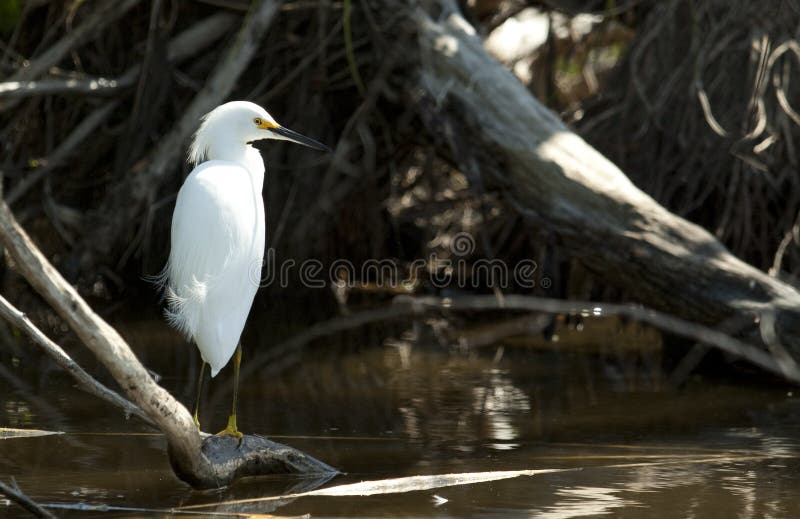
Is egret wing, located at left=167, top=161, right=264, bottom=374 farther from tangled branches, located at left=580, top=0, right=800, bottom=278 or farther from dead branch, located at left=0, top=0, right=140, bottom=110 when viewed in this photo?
tangled branches, located at left=580, top=0, right=800, bottom=278

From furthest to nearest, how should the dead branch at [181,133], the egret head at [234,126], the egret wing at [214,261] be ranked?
1. the dead branch at [181,133]
2. the egret head at [234,126]
3. the egret wing at [214,261]

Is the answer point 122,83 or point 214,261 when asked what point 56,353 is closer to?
point 214,261

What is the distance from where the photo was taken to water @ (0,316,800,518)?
3.23 meters

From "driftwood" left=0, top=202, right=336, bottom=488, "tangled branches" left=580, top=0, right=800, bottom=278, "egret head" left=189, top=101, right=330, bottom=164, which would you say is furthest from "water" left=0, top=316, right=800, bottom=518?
"egret head" left=189, top=101, right=330, bottom=164

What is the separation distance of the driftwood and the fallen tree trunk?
197 cm

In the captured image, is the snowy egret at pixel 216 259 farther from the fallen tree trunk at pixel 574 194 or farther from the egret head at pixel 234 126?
the fallen tree trunk at pixel 574 194

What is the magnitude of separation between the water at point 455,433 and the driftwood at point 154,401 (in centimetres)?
7

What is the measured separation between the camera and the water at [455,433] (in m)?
3.23

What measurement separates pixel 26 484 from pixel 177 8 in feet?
12.4

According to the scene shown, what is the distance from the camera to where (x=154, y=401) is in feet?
9.01

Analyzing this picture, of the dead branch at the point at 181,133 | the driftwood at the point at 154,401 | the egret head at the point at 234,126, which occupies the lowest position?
the driftwood at the point at 154,401

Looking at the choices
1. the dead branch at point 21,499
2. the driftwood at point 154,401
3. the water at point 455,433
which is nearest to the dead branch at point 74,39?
the water at point 455,433

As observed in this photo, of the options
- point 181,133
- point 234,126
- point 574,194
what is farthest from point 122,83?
point 574,194

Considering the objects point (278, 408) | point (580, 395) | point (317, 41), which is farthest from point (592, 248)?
point (317, 41)
